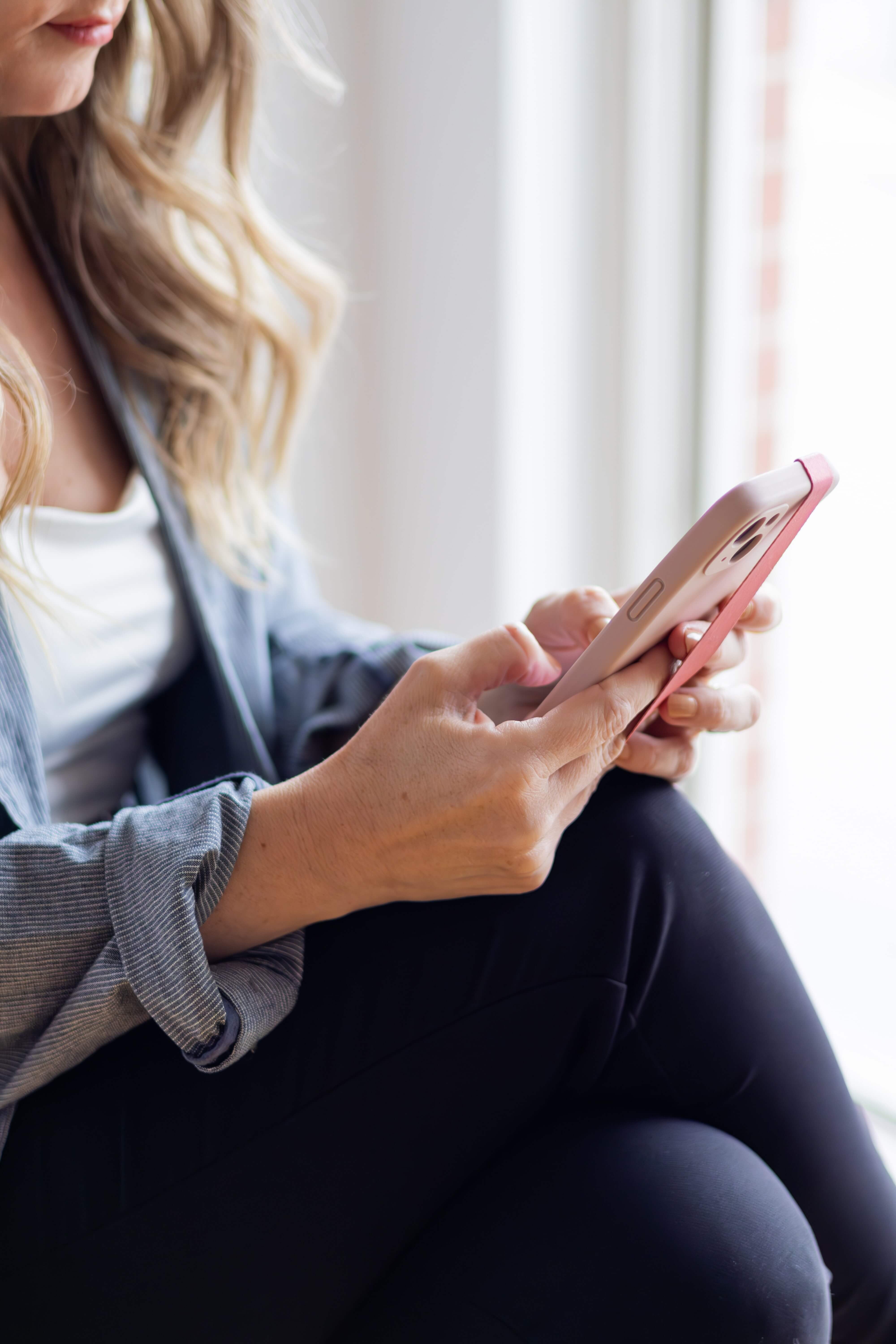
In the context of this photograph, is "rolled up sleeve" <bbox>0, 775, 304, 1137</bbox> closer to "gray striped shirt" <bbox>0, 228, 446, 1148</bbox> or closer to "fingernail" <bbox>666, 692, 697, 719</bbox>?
"gray striped shirt" <bbox>0, 228, 446, 1148</bbox>

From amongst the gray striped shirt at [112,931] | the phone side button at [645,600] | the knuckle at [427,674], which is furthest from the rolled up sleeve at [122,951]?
the phone side button at [645,600]

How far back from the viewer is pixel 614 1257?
52 centimetres

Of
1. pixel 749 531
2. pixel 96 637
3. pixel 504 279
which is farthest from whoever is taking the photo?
pixel 504 279

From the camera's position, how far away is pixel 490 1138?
1.91 feet

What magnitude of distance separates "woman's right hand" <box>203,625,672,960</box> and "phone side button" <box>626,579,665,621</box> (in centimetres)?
4

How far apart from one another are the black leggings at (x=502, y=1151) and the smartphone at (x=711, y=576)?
0.37 ft

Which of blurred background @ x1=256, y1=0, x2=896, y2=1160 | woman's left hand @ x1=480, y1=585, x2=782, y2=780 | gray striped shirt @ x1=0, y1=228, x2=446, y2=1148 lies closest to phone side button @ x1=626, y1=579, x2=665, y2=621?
woman's left hand @ x1=480, y1=585, x2=782, y2=780

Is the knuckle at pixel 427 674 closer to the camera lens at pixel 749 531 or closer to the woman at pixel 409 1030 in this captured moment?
the woman at pixel 409 1030

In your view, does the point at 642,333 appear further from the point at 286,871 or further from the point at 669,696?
the point at 286,871

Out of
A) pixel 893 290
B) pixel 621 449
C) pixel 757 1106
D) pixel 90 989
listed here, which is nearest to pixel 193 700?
pixel 90 989

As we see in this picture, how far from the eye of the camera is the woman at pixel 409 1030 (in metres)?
0.53

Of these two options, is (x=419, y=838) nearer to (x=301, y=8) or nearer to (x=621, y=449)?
(x=621, y=449)

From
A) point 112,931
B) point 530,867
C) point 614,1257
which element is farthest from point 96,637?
point 614,1257

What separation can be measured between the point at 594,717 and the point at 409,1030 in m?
0.20
